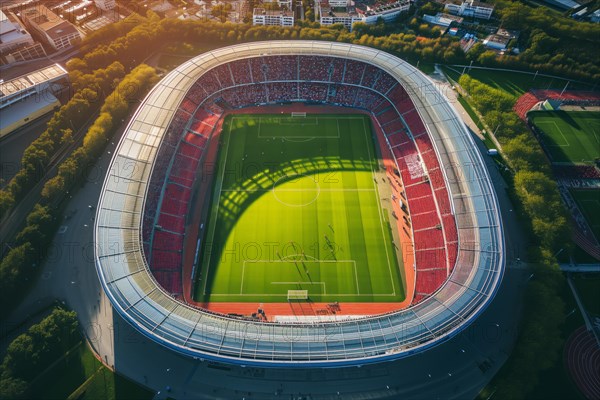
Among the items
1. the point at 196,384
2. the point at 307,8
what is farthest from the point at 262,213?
the point at 307,8

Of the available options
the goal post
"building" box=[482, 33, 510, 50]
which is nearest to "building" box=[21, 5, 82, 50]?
the goal post

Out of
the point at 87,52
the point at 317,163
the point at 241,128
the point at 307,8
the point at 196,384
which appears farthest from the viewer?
the point at 307,8

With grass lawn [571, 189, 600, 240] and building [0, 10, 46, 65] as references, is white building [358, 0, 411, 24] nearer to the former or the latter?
grass lawn [571, 189, 600, 240]

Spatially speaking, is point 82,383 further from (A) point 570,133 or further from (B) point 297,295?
(A) point 570,133

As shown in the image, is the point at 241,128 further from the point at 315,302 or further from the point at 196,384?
the point at 196,384

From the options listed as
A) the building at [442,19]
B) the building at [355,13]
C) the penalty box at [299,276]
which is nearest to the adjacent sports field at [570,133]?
the building at [442,19]

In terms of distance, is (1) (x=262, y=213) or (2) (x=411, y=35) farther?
(2) (x=411, y=35)

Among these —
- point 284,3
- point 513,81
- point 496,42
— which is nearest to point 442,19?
point 496,42
